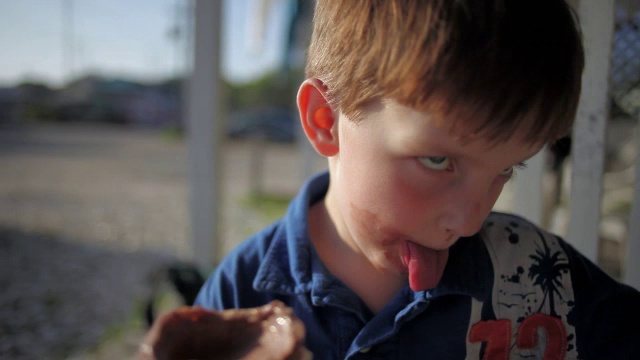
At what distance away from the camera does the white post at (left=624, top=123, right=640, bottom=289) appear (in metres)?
1.01

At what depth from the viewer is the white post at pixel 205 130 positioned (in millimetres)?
1940

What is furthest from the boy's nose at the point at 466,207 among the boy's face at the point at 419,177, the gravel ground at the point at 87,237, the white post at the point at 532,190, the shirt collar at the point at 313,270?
the gravel ground at the point at 87,237

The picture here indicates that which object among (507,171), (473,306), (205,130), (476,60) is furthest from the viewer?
(205,130)

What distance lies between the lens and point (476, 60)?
0.68 m

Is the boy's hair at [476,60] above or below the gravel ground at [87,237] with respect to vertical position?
above

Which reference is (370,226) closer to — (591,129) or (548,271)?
(548,271)

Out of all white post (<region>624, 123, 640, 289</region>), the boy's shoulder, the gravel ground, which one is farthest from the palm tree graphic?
the gravel ground

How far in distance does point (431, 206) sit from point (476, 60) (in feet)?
0.68

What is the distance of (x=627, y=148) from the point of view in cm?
357

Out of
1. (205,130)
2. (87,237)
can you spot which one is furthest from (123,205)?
(205,130)

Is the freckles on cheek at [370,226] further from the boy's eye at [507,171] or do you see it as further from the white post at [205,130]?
the white post at [205,130]

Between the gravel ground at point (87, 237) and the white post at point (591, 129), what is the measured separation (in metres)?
1.56

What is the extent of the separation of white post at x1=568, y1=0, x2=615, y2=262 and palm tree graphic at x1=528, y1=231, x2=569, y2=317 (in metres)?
0.20

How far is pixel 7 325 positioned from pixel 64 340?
24 centimetres
